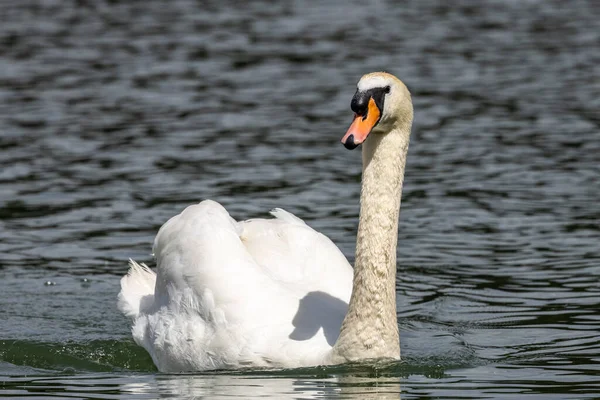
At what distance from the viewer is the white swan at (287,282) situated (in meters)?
8.66

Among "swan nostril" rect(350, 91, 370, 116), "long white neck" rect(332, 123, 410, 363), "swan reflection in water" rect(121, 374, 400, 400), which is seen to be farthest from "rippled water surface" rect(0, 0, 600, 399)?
"swan nostril" rect(350, 91, 370, 116)

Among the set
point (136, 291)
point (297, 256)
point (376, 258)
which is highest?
point (376, 258)

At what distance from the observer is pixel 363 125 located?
8.15 meters

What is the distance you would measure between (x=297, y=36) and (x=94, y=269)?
13734 mm

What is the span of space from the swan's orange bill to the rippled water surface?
1.63 metres

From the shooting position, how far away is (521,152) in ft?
55.5

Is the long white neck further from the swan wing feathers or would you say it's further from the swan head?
the swan wing feathers

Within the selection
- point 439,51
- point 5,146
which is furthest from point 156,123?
point 439,51

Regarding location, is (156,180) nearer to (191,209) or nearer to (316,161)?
(316,161)

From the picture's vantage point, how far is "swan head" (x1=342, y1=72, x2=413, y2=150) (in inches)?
321

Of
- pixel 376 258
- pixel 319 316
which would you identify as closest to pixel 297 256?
pixel 319 316

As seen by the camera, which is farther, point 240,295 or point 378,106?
point 240,295

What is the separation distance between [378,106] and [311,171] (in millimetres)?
7825

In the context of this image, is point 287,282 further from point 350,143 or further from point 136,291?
point 350,143
